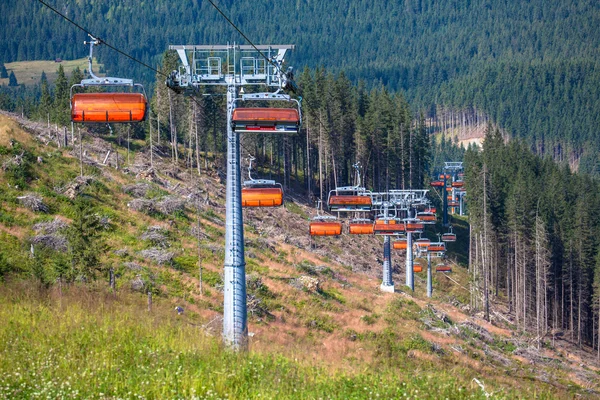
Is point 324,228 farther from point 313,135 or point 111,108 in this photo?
point 313,135

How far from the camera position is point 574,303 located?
7900cm

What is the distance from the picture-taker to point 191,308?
3083 cm

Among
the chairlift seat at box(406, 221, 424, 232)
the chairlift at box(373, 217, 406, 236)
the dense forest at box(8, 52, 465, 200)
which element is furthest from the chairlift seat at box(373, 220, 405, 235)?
the dense forest at box(8, 52, 465, 200)

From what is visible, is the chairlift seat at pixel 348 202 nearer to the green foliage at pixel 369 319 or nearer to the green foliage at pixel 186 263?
the green foliage at pixel 369 319

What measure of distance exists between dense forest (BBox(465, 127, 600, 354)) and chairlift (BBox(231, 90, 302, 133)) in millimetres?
49197

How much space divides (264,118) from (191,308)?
1380cm

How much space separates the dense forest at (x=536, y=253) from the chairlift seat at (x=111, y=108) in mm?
52197

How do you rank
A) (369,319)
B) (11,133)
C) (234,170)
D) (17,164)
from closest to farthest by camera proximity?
1. (234,170)
2. (369,319)
3. (17,164)
4. (11,133)

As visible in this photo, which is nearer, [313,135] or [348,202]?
[348,202]

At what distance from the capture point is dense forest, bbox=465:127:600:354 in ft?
231

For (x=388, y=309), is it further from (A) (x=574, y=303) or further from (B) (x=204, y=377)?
(A) (x=574, y=303)

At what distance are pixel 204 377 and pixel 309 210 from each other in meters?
61.9

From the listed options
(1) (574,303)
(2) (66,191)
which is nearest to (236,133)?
(2) (66,191)

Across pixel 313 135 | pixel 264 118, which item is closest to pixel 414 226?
pixel 313 135
